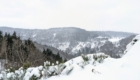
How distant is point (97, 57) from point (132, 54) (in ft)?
4.37

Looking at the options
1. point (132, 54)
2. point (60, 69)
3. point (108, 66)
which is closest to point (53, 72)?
point (60, 69)

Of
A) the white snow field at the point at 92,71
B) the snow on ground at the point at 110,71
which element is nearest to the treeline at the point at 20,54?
the white snow field at the point at 92,71

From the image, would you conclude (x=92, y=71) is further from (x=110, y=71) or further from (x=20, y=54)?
(x=20, y=54)

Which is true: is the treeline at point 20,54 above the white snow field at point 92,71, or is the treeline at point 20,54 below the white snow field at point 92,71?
below

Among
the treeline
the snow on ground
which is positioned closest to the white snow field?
the snow on ground

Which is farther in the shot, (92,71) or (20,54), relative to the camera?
(20,54)

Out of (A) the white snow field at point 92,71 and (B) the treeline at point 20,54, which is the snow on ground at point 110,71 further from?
(B) the treeline at point 20,54

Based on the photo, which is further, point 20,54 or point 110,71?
point 20,54

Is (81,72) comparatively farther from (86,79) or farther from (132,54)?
(132,54)

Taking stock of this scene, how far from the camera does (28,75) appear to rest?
493 cm

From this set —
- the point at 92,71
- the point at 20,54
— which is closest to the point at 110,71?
the point at 92,71

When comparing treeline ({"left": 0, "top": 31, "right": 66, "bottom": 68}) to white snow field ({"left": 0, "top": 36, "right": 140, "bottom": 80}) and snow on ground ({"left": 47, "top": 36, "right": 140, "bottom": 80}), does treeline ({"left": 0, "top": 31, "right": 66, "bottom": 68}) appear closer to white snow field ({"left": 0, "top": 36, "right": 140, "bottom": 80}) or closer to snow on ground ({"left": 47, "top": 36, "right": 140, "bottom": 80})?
white snow field ({"left": 0, "top": 36, "right": 140, "bottom": 80})

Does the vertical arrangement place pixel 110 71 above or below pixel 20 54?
above

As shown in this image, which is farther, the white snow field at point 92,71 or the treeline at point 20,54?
the treeline at point 20,54
